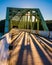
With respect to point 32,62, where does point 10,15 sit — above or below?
above

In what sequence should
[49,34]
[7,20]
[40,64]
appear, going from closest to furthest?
[40,64]
[49,34]
[7,20]

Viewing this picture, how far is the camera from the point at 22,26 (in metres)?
56.4

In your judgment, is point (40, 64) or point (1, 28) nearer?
point (40, 64)

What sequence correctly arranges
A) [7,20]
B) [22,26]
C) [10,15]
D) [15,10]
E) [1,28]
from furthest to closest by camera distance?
1. [22,26]
2. [1,28]
3. [15,10]
4. [10,15]
5. [7,20]

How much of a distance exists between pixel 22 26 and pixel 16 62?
168 ft

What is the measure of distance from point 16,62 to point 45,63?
3.12ft

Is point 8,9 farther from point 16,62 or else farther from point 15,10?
point 16,62

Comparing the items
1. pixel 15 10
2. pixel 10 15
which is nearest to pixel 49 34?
pixel 10 15

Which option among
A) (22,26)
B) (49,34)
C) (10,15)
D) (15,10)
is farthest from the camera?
(22,26)

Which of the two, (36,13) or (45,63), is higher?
(36,13)

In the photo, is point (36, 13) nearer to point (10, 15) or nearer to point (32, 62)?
point (10, 15)

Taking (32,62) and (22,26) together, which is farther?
(22,26)

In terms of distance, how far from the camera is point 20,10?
127 feet

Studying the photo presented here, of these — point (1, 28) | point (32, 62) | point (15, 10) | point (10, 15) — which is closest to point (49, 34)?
point (32, 62)
